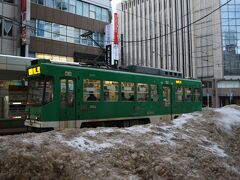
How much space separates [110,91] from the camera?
545 inches

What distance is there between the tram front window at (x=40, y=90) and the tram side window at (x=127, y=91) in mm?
3834

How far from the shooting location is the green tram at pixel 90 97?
11.8m

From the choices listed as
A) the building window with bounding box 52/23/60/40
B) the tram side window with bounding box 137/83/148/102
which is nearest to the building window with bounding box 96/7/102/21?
the building window with bounding box 52/23/60/40

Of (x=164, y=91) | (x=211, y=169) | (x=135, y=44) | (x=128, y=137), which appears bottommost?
(x=211, y=169)

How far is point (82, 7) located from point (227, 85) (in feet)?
140

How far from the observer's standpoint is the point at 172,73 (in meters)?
18.6

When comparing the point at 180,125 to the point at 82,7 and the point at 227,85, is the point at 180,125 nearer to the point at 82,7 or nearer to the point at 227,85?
the point at 82,7

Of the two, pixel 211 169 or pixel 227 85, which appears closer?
pixel 211 169

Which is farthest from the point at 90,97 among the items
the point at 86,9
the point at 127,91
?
the point at 86,9

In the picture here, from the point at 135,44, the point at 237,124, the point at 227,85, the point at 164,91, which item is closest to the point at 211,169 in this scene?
the point at 237,124

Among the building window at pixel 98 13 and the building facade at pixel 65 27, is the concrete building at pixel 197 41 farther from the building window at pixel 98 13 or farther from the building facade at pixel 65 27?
the building facade at pixel 65 27

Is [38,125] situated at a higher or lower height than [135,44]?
lower

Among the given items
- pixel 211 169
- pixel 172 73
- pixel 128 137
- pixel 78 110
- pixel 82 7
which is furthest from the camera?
pixel 82 7

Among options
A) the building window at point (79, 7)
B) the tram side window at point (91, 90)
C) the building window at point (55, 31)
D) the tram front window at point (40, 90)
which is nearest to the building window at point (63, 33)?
the building window at point (55, 31)
